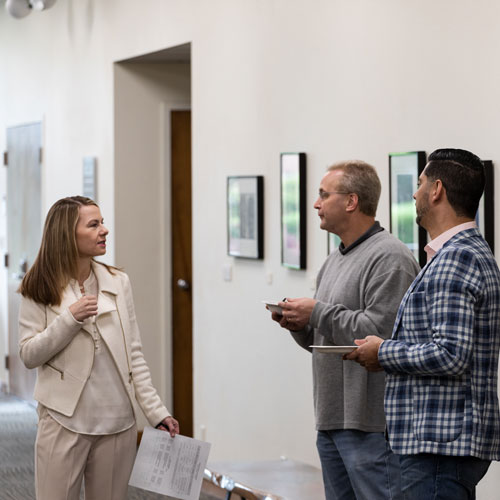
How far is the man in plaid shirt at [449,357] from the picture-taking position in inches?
83.3

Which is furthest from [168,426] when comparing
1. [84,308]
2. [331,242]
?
[331,242]

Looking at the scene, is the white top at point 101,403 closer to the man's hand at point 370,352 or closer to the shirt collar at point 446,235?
the man's hand at point 370,352

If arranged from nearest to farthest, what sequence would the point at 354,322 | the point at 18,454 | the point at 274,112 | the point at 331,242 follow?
1. the point at 354,322
2. the point at 331,242
3. the point at 274,112
4. the point at 18,454

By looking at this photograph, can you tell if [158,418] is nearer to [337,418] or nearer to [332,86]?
[337,418]

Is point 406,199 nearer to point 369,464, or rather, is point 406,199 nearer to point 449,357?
point 369,464

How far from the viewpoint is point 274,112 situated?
4527 mm

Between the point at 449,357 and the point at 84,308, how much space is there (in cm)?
118

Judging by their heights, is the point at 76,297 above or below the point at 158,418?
above

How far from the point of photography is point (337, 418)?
2.80 meters

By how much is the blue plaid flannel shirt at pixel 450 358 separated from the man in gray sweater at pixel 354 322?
19.9 inches

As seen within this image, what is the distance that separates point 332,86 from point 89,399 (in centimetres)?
187

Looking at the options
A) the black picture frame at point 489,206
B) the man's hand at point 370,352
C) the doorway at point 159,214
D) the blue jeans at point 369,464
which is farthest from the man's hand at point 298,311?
the doorway at point 159,214

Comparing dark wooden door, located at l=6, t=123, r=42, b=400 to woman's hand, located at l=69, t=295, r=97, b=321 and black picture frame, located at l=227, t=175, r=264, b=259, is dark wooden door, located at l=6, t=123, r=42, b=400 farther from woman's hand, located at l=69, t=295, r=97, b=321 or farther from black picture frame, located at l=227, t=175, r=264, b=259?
woman's hand, located at l=69, t=295, r=97, b=321

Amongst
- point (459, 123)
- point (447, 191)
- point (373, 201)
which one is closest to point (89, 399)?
point (373, 201)
